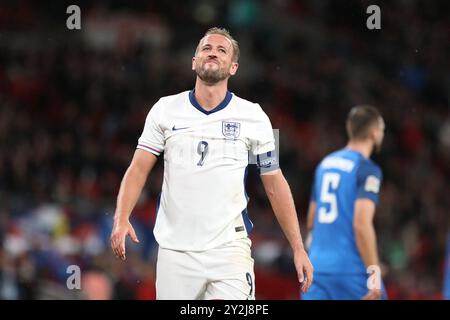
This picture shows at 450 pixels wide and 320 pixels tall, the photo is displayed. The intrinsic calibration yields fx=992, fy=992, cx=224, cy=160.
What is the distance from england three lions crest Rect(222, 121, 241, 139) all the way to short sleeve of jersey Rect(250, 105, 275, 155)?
4.0 inches

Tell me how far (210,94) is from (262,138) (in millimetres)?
362

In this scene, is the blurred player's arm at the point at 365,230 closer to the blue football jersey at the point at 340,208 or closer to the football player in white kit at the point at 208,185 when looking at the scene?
the blue football jersey at the point at 340,208

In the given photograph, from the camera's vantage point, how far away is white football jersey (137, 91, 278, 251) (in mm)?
5102

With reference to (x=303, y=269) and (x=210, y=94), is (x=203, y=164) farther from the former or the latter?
(x=303, y=269)

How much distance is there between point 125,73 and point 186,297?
1012cm

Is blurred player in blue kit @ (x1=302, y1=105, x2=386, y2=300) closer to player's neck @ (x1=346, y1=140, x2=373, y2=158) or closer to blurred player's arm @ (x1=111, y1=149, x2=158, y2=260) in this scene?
player's neck @ (x1=346, y1=140, x2=373, y2=158)

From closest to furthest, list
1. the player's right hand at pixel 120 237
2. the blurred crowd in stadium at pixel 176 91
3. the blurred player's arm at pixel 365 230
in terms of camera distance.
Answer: the player's right hand at pixel 120 237, the blurred player's arm at pixel 365 230, the blurred crowd in stadium at pixel 176 91

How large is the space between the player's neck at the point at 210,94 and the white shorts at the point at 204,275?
2.47 feet

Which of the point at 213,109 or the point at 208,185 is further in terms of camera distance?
the point at 213,109

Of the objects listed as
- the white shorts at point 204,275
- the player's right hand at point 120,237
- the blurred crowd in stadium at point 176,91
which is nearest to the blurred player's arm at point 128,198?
the player's right hand at point 120,237

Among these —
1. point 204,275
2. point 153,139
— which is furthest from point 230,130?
point 204,275

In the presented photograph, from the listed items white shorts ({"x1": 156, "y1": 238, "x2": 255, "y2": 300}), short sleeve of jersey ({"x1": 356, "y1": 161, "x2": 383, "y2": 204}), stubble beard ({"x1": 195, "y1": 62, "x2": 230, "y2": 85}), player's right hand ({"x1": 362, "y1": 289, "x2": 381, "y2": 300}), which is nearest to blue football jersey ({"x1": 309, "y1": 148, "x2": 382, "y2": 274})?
short sleeve of jersey ({"x1": 356, "y1": 161, "x2": 383, "y2": 204})

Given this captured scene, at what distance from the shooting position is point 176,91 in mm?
14547

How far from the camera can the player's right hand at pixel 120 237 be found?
4904 millimetres
